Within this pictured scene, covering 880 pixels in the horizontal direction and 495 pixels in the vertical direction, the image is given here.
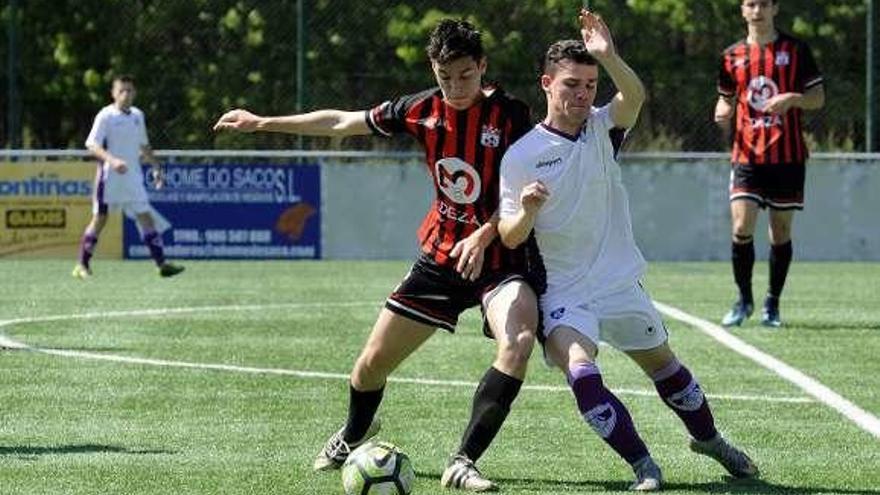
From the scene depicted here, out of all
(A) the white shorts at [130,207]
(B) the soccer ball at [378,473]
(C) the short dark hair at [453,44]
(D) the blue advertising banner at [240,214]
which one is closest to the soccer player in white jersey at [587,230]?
(C) the short dark hair at [453,44]

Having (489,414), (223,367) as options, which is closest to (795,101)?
(223,367)

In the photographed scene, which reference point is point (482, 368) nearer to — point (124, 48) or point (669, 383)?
point (669, 383)

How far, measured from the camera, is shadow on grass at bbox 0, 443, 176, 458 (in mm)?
8445

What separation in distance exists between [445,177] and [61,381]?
3643 millimetres

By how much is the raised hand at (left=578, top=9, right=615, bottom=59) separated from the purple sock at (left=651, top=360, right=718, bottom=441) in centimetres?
→ 121

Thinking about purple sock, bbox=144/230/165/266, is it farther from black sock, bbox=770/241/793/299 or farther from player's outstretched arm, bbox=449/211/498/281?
player's outstretched arm, bbox=449/211/498/281

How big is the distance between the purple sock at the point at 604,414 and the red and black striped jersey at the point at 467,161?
555 mm

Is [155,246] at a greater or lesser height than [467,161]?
lesser

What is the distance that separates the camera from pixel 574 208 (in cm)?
781

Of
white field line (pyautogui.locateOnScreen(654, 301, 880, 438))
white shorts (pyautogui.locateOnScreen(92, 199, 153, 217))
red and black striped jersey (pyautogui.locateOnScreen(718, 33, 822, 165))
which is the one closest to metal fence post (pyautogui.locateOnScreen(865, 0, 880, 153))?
white shorts (pyautogui.locateOnScreen(92, 199, 153, 217))

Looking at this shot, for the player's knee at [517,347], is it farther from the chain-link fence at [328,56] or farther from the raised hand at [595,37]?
the chain-link fence at [328,56]

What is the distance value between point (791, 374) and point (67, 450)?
4.34 m

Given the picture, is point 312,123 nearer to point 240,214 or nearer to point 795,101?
point 795,101

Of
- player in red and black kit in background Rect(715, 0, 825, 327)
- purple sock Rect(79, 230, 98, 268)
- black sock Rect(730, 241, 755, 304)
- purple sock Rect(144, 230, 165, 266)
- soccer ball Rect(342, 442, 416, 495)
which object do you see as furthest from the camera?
purple sock Rect(79, 230, 98, 268)
